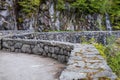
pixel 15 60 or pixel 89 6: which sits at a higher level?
pixel 89 6

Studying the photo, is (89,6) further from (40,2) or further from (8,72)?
(8,72)

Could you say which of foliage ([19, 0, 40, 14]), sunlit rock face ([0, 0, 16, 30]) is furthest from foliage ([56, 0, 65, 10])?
sunlit rock face ([0, 0, 16, 30])

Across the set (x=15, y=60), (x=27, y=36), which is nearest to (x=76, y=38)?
(x=27, y=36)

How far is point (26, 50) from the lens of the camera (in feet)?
26.0

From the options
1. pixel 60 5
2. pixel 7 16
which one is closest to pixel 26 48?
pixel 7 16

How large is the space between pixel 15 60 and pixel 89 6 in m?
25.1

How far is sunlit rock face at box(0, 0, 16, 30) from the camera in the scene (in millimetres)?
26125

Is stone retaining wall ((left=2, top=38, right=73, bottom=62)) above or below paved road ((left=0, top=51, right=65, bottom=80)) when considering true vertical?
above

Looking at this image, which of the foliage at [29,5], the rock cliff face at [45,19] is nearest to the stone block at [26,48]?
the rock cliff face at [45,19]

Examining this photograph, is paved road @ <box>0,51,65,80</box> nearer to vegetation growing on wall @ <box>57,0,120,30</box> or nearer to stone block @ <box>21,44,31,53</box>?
stone block @ <box>21,44,31,53</box>

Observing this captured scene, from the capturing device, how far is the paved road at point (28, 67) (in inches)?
189

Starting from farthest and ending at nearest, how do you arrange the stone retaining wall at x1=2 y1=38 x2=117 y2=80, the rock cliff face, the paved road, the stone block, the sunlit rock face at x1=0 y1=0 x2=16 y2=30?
the rock cliff face
the sunlit rock face at x1=0 y1=0 x2=16 y2=30
the stone block
the paved road
the stone retaining wall at x1=2 y1=38 x2=117 y2=80

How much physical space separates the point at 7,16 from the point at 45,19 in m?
4.49

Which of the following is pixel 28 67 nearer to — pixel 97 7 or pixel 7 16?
pixel 7 16
